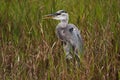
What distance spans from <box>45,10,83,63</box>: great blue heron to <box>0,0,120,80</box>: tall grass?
6 cm

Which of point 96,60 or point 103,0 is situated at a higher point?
point 103,0

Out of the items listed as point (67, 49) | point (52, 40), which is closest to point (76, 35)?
point (67, 49)

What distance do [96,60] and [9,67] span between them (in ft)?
2.13

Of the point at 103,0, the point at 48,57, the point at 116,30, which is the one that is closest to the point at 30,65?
the point at 48,57

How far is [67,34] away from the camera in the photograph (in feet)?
14.3

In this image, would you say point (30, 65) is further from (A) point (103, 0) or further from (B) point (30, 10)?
(A) point (103, 0)

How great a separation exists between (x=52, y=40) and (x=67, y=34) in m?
0.16

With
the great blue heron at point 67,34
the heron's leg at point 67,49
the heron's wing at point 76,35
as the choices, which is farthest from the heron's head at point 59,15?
the heron's leg at point 67,49

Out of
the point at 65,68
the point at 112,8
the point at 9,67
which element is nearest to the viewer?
the point at 65,68

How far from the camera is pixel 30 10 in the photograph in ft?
14.5

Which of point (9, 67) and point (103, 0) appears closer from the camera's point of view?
point (9, 67)

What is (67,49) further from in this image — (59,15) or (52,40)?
(59,15)

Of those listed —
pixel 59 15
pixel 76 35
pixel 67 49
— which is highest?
pixel 59 15

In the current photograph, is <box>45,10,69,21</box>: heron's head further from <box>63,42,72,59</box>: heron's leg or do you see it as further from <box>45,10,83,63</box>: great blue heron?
<box>63,42,72,59</box>: heron's leg
